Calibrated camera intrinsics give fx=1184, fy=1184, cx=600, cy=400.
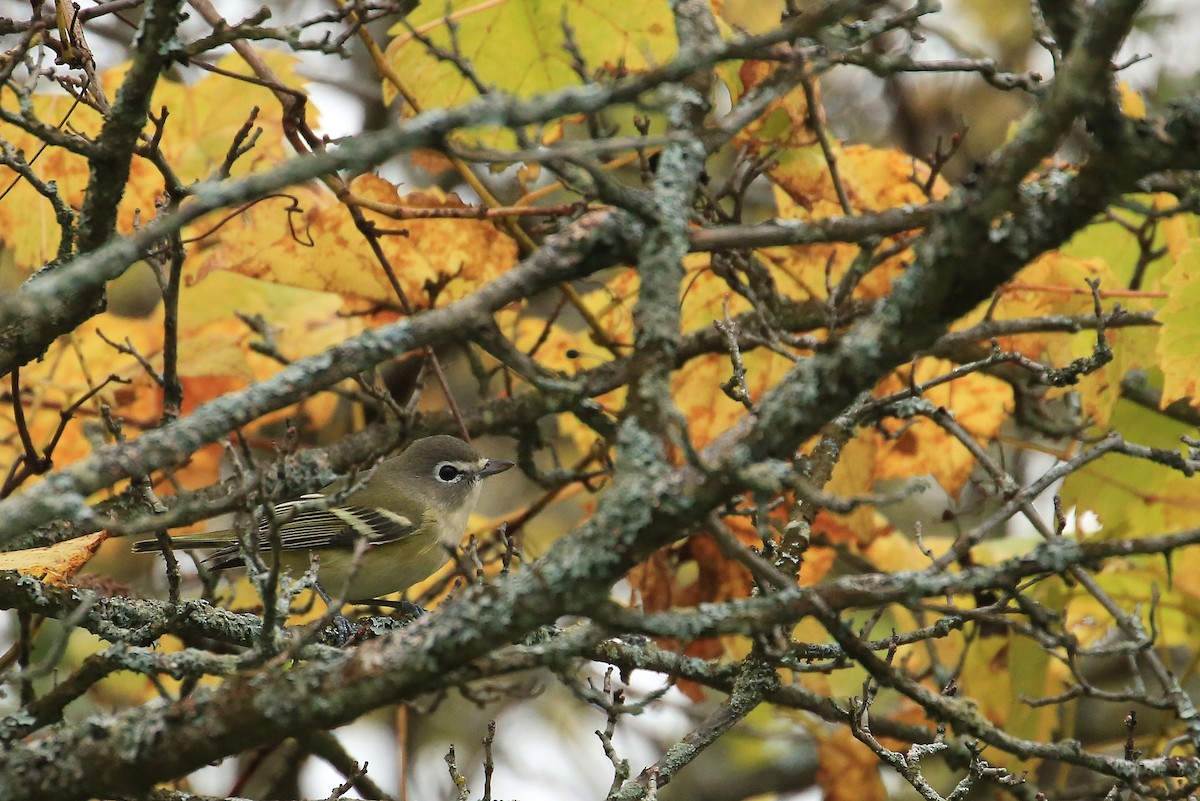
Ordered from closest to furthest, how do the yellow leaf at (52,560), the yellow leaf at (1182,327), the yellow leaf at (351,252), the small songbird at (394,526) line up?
the yellow leaf at (52,560)
the yellow leaf at (1182,327)
the yellow leaf at (351,252)
the small songbird at (394,526)

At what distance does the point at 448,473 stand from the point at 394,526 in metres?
0.58

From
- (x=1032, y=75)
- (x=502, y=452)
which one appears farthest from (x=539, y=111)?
(x=502, y=452)

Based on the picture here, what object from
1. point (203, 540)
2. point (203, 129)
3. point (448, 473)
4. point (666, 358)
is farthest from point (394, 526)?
point (666, 358)

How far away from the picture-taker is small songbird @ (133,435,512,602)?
5.35 meters

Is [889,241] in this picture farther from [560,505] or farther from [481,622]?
[560,505]

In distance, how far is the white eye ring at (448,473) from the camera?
5.96m

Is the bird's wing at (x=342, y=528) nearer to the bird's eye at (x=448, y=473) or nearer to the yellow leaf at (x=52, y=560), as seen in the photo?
the bird's eye at (x=448, y=473)

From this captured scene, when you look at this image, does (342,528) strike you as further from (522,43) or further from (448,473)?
(522,43)

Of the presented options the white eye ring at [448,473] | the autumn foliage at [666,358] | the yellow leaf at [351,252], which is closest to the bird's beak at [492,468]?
the white eye ring at [448,473]

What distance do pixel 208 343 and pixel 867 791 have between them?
3643mm

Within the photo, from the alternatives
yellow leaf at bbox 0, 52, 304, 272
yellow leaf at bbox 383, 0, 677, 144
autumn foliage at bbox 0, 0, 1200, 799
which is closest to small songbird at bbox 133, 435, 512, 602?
autumn foliage at bbox 0, 0, 1200, 799

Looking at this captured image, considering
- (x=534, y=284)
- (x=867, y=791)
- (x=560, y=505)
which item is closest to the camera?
(x=534, y=284)

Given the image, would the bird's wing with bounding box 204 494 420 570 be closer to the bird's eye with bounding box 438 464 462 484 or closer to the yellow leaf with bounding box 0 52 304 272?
the bird's eye with bounding box 438 464 462 484

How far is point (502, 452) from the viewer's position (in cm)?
866
